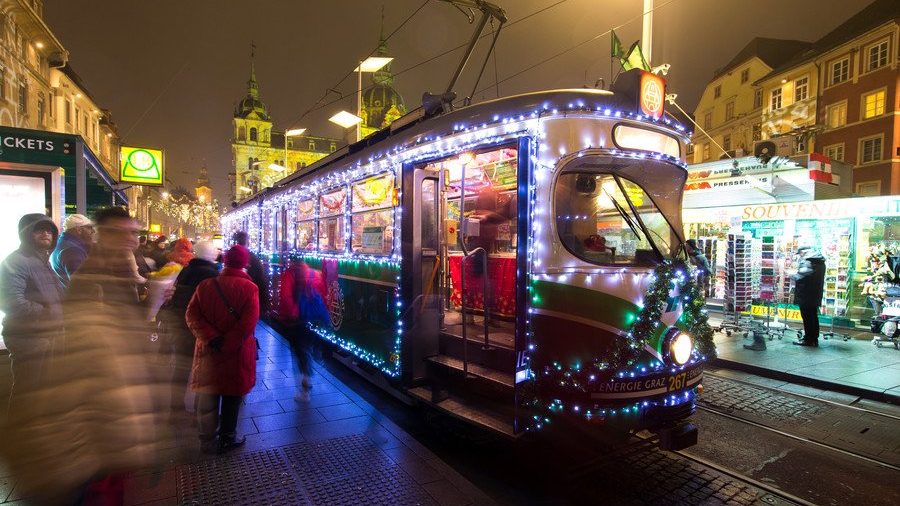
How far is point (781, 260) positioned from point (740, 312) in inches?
73.2

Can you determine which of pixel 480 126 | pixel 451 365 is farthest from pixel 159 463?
pixel 480 126

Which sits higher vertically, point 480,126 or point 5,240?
point 480,126

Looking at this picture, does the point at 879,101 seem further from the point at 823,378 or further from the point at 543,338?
the point at 543,338

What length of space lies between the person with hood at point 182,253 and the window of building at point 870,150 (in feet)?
115

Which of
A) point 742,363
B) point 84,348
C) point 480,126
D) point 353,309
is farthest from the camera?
point 742,363

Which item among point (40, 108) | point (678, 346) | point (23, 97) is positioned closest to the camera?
point (678, 346)

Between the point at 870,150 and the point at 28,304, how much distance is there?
122 ft

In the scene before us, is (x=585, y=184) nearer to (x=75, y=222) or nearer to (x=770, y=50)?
(x=75, y=222)

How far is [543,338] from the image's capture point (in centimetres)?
399

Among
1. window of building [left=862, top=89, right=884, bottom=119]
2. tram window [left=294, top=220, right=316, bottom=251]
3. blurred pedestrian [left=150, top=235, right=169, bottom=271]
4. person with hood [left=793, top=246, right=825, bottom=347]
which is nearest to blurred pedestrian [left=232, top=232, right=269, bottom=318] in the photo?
blurred pedestrian [left=150, top=235, right=169, bottom=271]

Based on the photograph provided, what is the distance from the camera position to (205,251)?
487cm

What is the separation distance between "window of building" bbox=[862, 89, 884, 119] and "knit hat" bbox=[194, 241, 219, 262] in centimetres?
3529

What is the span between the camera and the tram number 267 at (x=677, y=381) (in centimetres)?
404

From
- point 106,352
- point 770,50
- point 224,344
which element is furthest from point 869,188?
point 106,352
